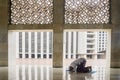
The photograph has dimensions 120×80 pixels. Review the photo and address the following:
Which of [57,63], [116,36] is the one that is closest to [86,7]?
[116,36]

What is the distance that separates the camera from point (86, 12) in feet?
36.5

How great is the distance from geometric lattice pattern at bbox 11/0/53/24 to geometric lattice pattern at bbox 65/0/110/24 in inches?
29.1

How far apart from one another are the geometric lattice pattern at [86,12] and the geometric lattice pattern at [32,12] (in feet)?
2.42

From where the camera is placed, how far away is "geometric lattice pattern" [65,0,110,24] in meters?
11.1

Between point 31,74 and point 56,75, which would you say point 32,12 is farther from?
point 56,75

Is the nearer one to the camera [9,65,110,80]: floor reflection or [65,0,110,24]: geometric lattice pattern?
[9,65,110,80]: floor reflection

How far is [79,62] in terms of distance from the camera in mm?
8641

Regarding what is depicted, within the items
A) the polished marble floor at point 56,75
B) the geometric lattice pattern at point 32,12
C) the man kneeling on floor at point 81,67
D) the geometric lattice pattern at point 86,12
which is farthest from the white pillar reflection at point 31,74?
the geometric lattice pattern at point 86,12

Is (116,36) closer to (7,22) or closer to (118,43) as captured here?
(118,43)

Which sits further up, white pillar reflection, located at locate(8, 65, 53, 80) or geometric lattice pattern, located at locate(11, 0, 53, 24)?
geometric lattice pattern, located at locate(11, 0, 53, 24)

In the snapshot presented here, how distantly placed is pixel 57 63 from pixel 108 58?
2089 mm

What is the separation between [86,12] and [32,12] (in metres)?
2.21

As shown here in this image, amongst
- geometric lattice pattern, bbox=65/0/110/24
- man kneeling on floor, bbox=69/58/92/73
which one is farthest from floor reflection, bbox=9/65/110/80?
geometric lattice pattern, bbox=65/0/110/24

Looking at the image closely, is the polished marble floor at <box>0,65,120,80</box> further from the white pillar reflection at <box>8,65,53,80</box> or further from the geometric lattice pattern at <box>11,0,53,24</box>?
the geometric lattice pattern at <box>11,0,53,24</box>
